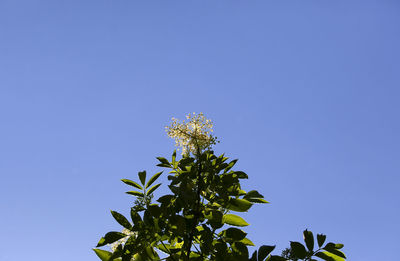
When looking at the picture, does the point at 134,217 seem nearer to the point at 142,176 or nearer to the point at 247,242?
the point at 142,176

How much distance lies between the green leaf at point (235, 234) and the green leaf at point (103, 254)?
1022 mm

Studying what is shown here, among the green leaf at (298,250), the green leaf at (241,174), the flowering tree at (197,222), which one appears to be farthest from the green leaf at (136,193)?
the green leaf at (298,250)

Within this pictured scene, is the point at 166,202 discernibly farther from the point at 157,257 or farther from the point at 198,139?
the point at 198,139

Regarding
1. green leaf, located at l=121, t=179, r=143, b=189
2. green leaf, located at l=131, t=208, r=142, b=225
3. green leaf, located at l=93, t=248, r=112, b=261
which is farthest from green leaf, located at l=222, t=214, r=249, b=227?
green leaf, located at l=93, t=248, r=112, b=261

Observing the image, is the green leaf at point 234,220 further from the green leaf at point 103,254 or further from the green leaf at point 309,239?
the green leaf at point 103,254

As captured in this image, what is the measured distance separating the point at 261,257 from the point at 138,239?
3.38ft

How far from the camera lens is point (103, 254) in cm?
280

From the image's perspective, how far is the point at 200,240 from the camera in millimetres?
2826

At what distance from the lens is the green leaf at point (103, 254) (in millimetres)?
2784

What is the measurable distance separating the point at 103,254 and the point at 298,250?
Result: 1631 millimetres

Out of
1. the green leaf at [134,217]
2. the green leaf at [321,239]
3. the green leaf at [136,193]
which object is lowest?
the green leaf at [321,239]

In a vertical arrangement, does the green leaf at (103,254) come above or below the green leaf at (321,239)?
below

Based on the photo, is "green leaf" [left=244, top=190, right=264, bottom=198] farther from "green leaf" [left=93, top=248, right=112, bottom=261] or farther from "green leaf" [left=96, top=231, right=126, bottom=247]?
"green leaf" [left=93, top=248, right=112, bottom=261]

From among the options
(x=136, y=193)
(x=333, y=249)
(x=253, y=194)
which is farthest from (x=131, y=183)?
(x=333, y=249)
